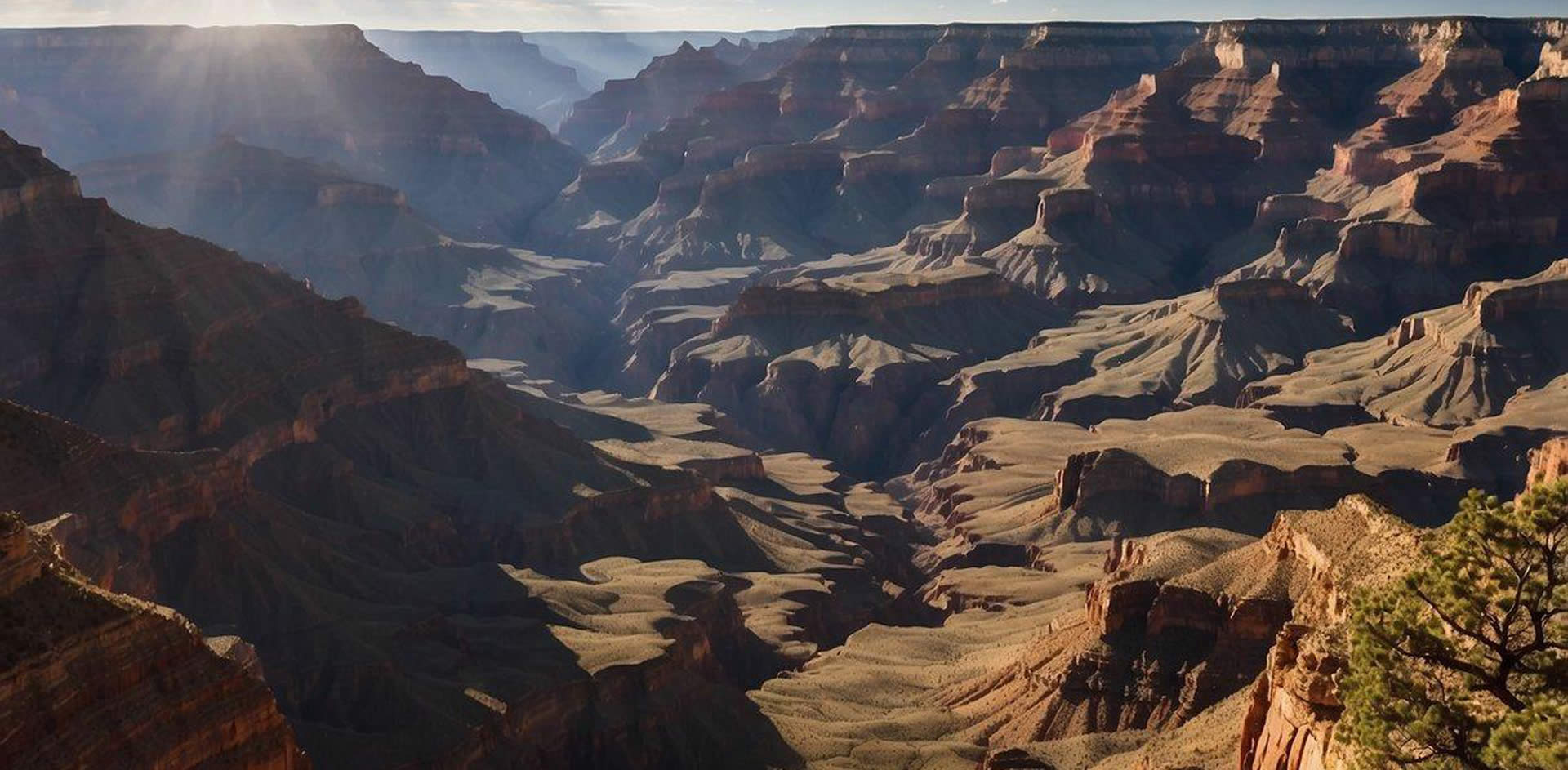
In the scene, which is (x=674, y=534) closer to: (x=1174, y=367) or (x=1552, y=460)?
(x=1552, y=460)

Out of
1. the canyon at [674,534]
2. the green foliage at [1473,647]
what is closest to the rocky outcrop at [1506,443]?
the canyon at [674,534]

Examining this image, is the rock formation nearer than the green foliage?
No

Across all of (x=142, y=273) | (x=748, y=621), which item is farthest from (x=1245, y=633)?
(x=142, y=273)

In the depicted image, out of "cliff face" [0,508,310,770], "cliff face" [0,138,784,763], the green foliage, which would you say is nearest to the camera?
the green foliage

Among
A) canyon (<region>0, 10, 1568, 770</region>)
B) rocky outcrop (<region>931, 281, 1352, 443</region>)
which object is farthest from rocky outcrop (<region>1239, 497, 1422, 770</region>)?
rocky outcrop (<region>931, 281, 1352, 443</region>)

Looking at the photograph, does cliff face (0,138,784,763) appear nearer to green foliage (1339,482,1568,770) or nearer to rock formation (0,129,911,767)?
rock formation (0,129,911,767)

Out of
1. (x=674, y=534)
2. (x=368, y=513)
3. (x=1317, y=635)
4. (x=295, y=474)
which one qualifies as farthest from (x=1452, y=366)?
A: (x=1317, y=635)
